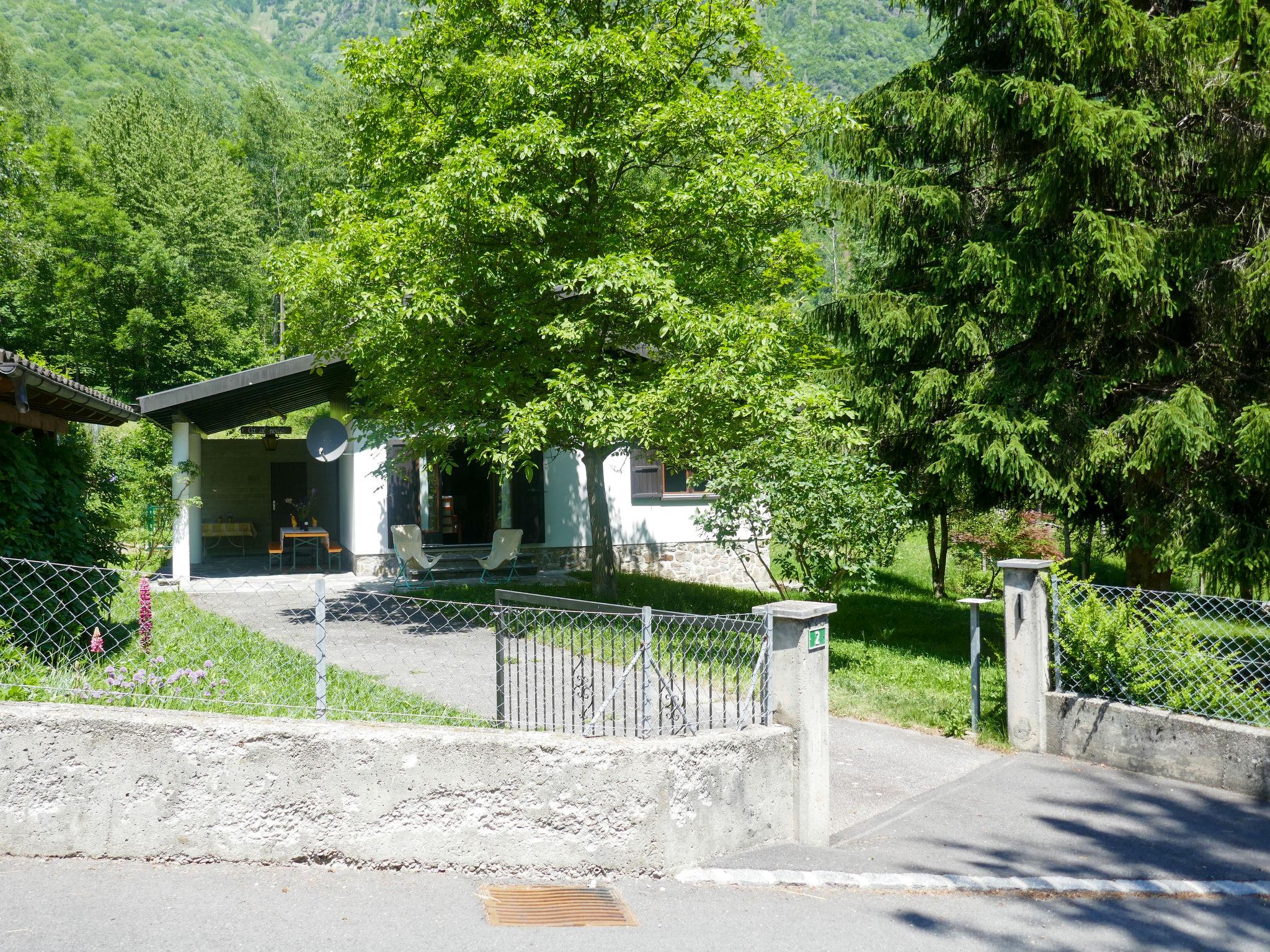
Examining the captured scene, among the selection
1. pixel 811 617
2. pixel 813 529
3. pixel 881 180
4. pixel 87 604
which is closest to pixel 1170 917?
pixel 811 617

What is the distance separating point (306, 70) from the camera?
3172 inches

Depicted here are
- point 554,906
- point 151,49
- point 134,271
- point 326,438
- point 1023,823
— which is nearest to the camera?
point 554,906

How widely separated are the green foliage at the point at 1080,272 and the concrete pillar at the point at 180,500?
10.1 m

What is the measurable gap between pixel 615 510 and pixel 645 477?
2.77 ft

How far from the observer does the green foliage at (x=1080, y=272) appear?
29.2ft

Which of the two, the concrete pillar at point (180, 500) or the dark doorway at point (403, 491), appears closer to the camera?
the concrete pillar at point (180, 500)

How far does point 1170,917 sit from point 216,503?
21.7m

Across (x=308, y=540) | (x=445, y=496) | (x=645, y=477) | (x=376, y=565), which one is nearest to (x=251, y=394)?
(x=376, y=565)

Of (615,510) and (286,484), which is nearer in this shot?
(615,510)

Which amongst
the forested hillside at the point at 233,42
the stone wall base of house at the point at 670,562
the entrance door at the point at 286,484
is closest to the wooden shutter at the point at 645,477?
the stone wall base of house at the point at 670,562

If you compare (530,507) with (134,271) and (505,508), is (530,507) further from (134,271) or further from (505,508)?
(134,271)

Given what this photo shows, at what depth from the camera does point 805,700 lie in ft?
16.4

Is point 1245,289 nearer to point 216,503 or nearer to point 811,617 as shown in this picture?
point 811,617

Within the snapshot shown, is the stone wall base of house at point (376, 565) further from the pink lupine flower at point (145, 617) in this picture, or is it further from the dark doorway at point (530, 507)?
the pink lupine flower at point (145, 617)
